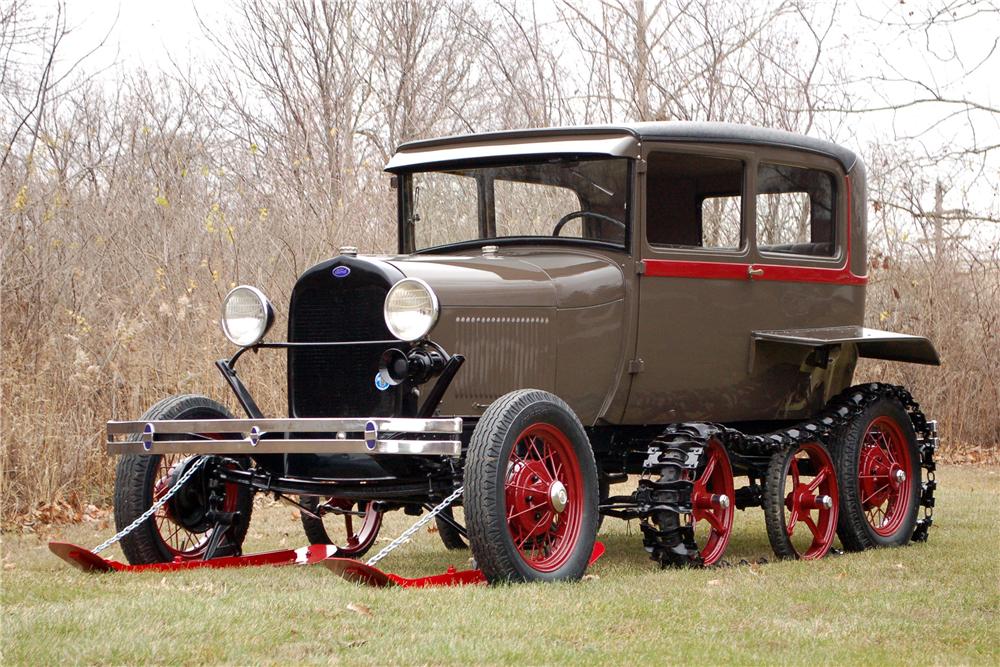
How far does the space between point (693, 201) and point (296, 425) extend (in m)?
2.82

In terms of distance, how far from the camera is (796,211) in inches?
309

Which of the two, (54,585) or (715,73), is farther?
(715,73)

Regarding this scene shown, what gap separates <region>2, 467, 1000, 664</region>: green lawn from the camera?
14.7 feet

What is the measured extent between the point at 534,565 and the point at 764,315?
7.68ft

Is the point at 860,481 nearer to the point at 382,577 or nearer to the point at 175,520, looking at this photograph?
the point at 382,577

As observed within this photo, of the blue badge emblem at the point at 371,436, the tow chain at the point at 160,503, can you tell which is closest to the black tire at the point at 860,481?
the blue badge emblem at the point at 371,436

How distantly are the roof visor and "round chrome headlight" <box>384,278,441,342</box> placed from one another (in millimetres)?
1479

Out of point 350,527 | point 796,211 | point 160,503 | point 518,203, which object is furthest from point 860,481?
point 160,503

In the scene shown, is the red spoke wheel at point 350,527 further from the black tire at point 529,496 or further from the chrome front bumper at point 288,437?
the black tire at point 529,496

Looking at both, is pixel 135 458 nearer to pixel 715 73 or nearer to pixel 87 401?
pixel 87 401

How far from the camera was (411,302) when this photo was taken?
19.2ft

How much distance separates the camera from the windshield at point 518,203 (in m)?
7.00

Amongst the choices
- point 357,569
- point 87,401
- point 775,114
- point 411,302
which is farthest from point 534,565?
point 775,114

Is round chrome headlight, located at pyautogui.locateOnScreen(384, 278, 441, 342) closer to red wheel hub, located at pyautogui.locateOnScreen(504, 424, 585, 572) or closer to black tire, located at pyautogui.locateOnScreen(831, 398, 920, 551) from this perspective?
red wheel hub, located at pyautogui.locateOnScreen(504, 424, 585, 572)
